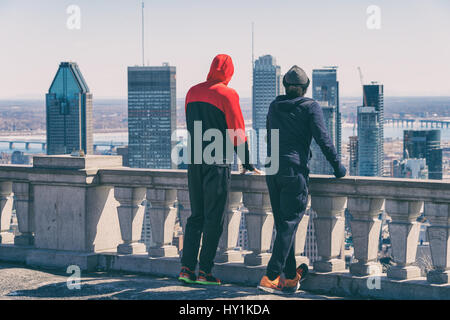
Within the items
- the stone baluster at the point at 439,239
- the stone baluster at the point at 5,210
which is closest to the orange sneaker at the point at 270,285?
the stone baluster at the point at 439,239

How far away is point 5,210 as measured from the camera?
10.2 metres

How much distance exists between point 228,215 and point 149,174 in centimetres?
106

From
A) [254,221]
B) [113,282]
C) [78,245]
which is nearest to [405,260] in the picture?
[254,221]

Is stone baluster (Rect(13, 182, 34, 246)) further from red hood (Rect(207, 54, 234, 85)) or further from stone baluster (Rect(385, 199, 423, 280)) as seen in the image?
stone baluster (Rect(385, 199, 423, 280))

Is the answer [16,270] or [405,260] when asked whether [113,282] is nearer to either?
[16,270]

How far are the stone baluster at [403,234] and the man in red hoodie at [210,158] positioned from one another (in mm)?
1475

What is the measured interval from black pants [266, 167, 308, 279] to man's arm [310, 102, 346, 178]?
0.30 meters

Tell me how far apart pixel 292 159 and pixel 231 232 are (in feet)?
4.55

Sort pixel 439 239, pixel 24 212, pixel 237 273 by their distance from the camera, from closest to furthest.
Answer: pixel 439 239
pixel 237 273
pixel 24 212

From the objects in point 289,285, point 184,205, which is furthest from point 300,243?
point 184,205

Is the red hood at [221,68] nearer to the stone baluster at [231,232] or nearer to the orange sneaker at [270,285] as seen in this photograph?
the stone baluster at [231,232]

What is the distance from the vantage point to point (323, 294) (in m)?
7.83

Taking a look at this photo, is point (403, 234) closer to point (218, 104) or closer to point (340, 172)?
point (340, 172)

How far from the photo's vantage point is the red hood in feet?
26.0
